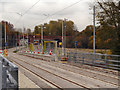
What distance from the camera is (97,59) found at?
1564 cm

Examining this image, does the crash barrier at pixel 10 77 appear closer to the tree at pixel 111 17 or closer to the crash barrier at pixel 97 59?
the crash barrier at pixel 97 59

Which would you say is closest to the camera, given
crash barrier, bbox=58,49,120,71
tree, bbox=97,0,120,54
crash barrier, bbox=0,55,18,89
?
crash barrier, bbox=0,55,18,89

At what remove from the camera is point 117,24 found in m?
18.4

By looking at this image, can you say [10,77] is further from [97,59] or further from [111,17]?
[111,17]

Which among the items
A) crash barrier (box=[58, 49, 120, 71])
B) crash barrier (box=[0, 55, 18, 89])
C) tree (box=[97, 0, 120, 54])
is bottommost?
crash barrier (box=[58, 49, 120, 71])

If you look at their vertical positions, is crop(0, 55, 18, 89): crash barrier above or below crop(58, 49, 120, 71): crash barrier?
above

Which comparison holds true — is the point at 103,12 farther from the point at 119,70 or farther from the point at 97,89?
the point at 97,89

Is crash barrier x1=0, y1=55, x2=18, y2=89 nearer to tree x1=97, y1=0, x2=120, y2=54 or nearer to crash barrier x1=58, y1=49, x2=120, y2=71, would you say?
crash barrier x1=58, y1=49, x2=120, y2=71

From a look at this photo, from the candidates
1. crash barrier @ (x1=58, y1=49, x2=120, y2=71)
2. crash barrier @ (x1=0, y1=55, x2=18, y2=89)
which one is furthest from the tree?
crash barrier @ (x1=0, y1=55, x2=18, y2=89)

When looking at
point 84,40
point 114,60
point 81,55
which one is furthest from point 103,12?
point 84,40

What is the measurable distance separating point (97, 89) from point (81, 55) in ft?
35.2

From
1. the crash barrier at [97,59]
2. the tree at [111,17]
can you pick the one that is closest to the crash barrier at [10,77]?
the crash barrier at [97,59]

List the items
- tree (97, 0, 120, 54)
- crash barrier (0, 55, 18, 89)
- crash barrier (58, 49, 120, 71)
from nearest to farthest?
1. crash barrier (0, 55, 18, 89)
2. crash barrier (58, 49, 120, 71)
3. tree (97, 0, 120, 54)

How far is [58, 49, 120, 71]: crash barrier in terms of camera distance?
44.8ft
